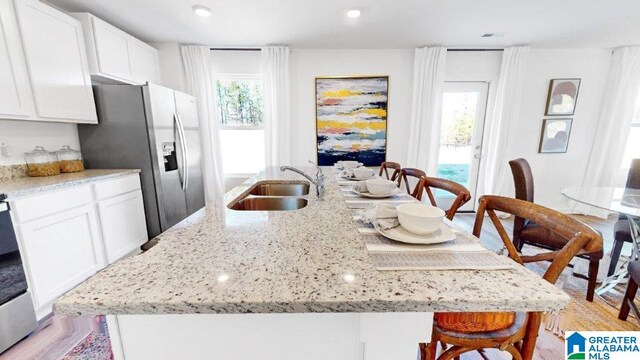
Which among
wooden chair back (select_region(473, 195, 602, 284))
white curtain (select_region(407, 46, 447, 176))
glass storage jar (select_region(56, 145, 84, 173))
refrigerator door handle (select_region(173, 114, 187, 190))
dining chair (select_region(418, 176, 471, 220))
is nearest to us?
wooden chair back (select_region(473, 195, 602, 284))

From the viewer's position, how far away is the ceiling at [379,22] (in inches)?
87.3

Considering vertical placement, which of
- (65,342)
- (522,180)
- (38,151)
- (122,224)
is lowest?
(65,342)

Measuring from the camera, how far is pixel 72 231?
180cm

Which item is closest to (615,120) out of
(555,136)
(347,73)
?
(555,136)

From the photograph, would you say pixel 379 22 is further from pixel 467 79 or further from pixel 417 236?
pixel 417 236

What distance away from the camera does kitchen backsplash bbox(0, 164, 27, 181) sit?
1878mm

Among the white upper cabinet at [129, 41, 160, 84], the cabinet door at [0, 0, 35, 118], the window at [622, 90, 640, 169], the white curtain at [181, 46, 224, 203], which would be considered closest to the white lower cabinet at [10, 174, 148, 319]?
the cabinet door at [0, 0, 35, 118]

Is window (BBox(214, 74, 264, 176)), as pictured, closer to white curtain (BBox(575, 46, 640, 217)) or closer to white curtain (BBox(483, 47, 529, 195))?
white curtain (BBox(483, 47, 529, 195))

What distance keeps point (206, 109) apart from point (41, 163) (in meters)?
1.70

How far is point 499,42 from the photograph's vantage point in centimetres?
315

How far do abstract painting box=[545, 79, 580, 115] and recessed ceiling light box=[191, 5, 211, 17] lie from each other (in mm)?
4522

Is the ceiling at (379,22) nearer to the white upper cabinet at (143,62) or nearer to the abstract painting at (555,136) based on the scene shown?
the white upper cabinet at (143,62)

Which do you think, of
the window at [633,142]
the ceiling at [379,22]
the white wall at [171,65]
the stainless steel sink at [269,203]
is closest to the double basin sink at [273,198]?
the stainless steel sink at [269,203]

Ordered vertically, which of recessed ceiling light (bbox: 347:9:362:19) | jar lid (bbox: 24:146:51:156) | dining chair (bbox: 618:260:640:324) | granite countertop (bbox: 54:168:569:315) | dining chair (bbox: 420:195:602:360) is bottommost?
dining chair (bbox: 618:260:640:324)
